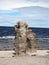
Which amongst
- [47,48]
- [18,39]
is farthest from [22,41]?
[47,48]

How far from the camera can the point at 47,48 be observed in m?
26.7

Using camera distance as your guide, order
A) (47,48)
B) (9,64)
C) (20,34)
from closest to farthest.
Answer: (9,64), (20,34), (47,48)

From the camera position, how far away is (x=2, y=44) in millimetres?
27156

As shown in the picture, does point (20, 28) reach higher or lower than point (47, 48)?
higher

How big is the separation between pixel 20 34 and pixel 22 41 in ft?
1.57

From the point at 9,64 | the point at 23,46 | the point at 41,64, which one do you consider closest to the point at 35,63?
the point at 41,64

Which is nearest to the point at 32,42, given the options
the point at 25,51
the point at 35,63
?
the point at 25,51

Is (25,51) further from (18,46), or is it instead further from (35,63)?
(35,63)

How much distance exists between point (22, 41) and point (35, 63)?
4687 millimetres

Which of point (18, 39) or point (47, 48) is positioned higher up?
point (18, 39)

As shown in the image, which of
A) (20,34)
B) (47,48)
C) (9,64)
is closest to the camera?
(9,64)

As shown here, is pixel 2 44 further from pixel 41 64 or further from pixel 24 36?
pixel 41 64

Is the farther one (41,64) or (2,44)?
(2,44)

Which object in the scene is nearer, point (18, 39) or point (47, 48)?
point (18, 39)
